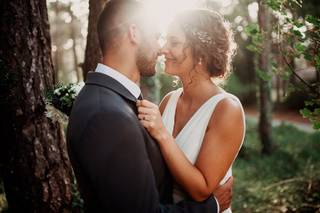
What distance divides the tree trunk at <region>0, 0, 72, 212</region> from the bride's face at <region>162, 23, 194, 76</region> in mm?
1490

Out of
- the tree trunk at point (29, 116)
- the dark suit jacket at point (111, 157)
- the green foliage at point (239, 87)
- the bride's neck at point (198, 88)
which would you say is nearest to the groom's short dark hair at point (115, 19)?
the dark suit jacket at point (111, 157)

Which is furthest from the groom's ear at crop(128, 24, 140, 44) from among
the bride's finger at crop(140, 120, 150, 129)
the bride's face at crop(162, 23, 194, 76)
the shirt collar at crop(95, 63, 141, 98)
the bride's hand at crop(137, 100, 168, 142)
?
the bride's face at crop(162, 23, 194, 76)

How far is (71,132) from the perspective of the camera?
2.29m

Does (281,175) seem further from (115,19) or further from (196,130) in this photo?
(115,19)

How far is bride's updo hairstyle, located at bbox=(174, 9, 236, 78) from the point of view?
3404mm

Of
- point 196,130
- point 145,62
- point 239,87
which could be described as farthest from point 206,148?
point 239,87

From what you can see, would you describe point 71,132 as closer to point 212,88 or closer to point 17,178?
point 212,88

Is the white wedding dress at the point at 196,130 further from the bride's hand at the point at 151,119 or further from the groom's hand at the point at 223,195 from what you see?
the bride's hand at the point at 151,119

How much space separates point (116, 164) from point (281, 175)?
10.0m

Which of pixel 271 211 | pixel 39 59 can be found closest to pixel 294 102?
pixel 271 211

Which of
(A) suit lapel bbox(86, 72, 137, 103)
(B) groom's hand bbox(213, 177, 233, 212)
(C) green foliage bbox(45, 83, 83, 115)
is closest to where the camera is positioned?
(A) suit lapel bbox(86, 72, 137, 103)

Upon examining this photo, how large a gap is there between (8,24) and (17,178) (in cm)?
159

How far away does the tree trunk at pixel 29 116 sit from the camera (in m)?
4.07

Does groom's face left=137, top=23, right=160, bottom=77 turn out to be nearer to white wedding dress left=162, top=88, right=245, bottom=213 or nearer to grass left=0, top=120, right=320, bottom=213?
white wedding dress left=162, top=88, right=245, bottom=213
